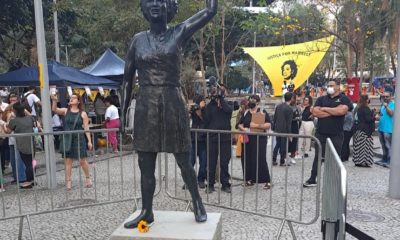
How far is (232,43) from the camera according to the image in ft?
114

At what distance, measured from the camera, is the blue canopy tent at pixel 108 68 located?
13.7m

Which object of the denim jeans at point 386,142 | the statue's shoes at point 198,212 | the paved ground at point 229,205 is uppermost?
the statue's shoes at point 198,212

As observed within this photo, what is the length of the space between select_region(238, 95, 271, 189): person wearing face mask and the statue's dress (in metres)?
3.33

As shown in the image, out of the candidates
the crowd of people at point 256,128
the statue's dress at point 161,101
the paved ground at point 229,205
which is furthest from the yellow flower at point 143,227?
the crowd of people at point 256,128

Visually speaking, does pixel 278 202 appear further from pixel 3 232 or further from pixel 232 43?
pixel 232 43

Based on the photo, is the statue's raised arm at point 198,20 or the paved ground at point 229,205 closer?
the statue's raised arm at point 198,20

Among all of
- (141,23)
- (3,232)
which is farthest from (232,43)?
(3,232)

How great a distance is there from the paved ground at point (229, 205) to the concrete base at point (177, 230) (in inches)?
46.1

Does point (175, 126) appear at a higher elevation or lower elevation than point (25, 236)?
higher

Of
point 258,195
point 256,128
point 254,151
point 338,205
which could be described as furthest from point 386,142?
point 338,205

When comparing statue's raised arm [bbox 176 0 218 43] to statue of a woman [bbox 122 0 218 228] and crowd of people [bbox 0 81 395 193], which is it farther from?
crowd of people [bbox 0 81 395 193]

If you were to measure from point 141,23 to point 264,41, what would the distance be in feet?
77.5

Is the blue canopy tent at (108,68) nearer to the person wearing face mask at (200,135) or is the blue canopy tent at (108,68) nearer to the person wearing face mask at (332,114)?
the person wearing face mask at (200,135)

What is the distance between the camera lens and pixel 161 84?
370cm
